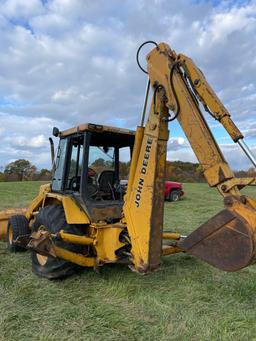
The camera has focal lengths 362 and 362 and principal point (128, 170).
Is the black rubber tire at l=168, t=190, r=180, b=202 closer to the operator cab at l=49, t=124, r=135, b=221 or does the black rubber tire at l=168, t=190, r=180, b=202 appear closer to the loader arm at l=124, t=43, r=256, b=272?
the operator cab at l=49, t=124, r=135, b=221

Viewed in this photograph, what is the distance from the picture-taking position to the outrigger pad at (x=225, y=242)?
3.07 m

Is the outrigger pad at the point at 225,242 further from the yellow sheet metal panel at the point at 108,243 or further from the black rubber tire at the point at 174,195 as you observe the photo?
the black rubber tire at the point at 174,195

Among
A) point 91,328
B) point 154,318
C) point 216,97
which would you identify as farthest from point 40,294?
point 216,97

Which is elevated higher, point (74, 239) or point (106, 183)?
point (106, 183)

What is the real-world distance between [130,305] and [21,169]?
3009 cm

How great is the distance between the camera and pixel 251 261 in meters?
3.09

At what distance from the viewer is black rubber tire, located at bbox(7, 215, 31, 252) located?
6.54 m

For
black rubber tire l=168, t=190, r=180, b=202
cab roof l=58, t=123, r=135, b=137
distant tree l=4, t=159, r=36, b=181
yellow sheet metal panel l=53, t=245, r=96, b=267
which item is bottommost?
yellow sheet metal panel l=53, t=245, r=96, b=267

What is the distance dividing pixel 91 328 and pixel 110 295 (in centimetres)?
84

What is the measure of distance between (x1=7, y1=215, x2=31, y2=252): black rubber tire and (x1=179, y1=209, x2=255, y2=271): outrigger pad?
13.0 feet

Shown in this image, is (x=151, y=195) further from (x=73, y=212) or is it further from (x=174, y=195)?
(x=174, y=195)

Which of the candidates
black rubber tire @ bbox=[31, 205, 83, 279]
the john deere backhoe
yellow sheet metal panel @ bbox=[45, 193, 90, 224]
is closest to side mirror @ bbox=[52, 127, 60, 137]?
the john deere backhoe

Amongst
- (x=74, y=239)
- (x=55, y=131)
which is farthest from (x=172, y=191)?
(x=74, y=239)

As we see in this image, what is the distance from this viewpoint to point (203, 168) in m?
Answer: 3.54
